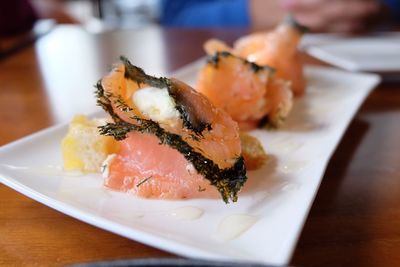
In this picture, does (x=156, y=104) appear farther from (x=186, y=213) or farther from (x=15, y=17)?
(x=15, y=17)

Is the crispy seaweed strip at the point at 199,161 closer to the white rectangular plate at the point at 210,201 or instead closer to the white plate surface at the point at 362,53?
the white rectangular plate at the point at 210,201

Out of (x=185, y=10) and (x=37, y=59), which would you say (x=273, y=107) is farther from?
(x=185, y=10)

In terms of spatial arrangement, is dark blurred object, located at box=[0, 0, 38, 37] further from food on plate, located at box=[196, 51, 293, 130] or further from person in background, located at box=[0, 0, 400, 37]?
food on plate, located at box=[196, 51, 293, 130]

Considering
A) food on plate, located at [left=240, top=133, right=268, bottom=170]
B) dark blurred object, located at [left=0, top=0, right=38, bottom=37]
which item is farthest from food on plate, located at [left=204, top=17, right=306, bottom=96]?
dark blurred object, located at [left=0, top=0, right=38, bottom=37]

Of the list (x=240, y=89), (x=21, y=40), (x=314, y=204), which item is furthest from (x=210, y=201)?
(x=21, y=40)

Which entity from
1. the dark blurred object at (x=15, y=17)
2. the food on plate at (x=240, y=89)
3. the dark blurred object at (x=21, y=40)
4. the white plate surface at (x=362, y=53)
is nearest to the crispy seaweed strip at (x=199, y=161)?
the food on plate at (x=240, y=89)
